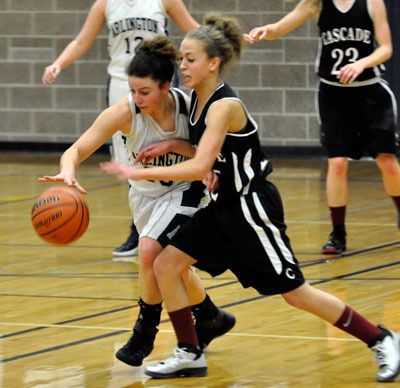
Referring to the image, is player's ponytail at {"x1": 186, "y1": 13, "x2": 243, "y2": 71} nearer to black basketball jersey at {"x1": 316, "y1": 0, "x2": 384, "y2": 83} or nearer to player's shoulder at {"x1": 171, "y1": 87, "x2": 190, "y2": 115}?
player's shoulder at {"x1": 171, "y1": 87, "x2": 190, "y2": 115}

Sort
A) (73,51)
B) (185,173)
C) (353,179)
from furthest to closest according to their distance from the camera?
(353,179) → (73,51) → (185,173)

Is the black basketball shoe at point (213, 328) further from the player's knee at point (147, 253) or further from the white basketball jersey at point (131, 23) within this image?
the white basketball jersey at point (131, 23)

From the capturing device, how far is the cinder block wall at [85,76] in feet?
43.0

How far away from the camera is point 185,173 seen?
4.67m

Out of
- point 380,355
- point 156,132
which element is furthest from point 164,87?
point 380,355

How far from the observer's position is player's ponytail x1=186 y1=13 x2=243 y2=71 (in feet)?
16.1

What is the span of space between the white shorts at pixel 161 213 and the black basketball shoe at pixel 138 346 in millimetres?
346

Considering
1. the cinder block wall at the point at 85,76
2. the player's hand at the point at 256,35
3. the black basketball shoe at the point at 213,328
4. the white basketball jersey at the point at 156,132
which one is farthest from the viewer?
the cinder block wall at the point at 85,76

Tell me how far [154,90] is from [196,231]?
575 mm

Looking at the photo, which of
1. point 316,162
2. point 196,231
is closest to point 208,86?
point 196,231

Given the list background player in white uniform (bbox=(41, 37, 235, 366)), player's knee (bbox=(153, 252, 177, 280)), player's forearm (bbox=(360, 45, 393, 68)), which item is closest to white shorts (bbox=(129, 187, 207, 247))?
background player in white uniform (bbox=(41, 37, 235, 366))

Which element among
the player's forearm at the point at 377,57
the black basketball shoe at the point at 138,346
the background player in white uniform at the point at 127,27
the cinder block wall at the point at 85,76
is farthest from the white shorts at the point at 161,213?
the cinder block wall at the point at 85,76

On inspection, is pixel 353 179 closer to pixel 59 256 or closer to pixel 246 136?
pixel 59 256

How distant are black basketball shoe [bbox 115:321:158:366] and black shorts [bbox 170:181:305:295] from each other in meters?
0.36
